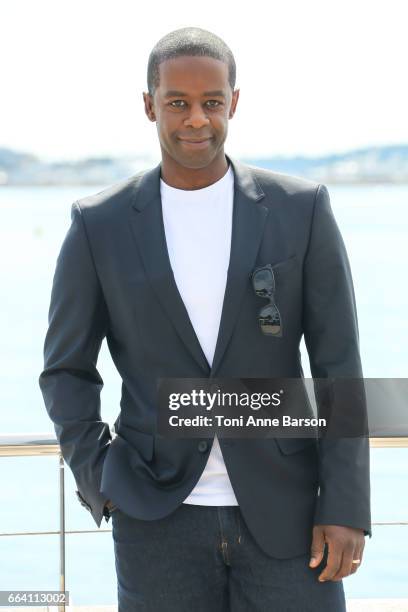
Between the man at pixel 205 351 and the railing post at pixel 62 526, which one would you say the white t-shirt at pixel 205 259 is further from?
the railing post at pixel 62 526

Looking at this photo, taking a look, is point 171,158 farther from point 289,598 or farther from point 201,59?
point 289,598

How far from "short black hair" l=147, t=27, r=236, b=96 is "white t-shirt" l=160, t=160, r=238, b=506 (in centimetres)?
24

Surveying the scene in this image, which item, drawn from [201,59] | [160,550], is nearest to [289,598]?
[160,550]

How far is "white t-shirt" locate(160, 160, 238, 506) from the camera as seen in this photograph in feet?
8.25

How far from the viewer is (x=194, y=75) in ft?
8.25

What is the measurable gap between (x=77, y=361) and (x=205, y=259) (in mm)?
380

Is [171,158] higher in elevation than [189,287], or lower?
higher

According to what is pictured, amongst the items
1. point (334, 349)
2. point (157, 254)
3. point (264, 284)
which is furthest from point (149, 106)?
point (334, 349)

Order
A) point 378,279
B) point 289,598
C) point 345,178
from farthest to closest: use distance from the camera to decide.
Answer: point 345,178, point 378,279, point 289,598

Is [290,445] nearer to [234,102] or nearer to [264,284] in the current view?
[264,284]

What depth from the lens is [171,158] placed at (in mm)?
2631

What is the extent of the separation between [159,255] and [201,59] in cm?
44

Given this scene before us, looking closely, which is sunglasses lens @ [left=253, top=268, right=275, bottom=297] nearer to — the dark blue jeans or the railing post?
the dark blue jeans

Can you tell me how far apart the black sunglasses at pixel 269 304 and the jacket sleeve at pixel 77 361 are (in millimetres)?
381
